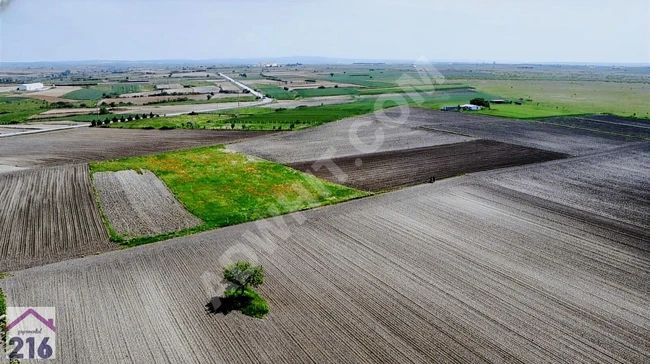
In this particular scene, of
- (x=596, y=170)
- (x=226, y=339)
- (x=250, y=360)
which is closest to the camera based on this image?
(x=250, y=360)

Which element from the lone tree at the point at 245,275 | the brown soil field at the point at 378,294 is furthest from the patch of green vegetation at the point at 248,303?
the lone tree at the point at 245,275

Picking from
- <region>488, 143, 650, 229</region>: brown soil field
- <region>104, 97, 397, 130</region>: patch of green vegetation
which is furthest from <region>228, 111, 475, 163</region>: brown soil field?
<region>488, 143, 650, 229</region>: brown soil field

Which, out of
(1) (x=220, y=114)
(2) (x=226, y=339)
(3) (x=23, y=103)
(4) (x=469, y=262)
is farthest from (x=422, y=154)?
(3) (x=23, y=103)

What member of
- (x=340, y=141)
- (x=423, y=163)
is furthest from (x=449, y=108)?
(x=423, y=163)

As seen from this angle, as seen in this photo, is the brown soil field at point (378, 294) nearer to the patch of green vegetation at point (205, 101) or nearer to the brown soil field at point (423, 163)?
the brown soil field at point (423, 163)

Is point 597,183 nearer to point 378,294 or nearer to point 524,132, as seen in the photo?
point 524,132

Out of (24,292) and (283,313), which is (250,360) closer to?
(283,313)
